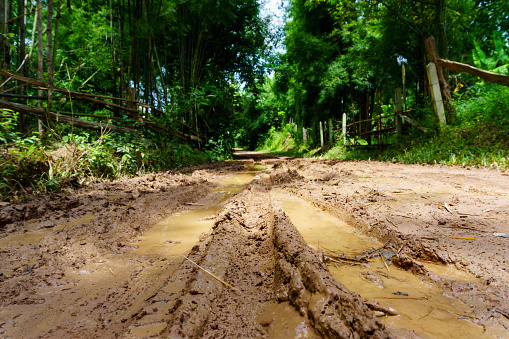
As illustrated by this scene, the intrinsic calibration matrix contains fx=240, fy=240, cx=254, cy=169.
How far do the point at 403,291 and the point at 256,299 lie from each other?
2.57ft

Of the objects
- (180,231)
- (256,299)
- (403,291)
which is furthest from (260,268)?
(180,231)

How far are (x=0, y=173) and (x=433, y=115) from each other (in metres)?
9.33

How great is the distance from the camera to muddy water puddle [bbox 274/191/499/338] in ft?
3.27

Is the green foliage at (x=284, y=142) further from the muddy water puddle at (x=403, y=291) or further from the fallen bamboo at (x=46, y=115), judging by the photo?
the muddy water puddle at (x=403, y=291)

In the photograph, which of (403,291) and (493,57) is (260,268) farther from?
(493,57)

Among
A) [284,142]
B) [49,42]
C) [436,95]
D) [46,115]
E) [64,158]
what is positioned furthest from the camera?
[284,142]

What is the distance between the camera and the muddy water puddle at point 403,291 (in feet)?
3.27

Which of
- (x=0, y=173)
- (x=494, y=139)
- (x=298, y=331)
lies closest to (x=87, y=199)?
(x=0, y=173)

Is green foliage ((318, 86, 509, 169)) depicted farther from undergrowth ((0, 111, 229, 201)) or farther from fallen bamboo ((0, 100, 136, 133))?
fallen bamboo ((0, 100, 136, 133))

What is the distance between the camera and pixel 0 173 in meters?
3.06

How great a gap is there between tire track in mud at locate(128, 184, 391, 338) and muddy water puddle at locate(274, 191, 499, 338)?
21cm

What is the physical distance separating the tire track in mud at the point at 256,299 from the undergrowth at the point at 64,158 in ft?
10.2

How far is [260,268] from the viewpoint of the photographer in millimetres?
1566

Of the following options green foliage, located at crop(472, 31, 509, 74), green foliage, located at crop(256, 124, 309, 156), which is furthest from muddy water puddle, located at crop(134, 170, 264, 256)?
green foliage, located at crop(256, 124, 309, 156)
